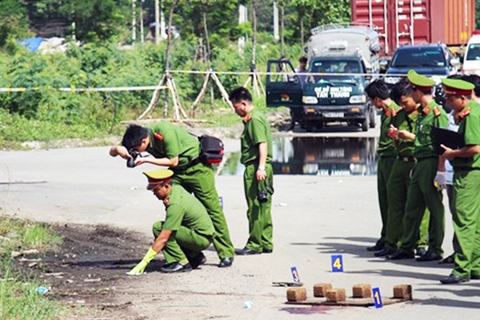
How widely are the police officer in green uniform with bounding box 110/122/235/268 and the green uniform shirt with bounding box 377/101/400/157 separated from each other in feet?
6.36

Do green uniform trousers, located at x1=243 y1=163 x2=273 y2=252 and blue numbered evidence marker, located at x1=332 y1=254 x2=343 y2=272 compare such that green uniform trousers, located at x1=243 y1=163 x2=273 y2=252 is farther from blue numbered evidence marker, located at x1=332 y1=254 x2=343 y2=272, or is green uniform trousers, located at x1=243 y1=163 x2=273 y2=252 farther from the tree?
the tree

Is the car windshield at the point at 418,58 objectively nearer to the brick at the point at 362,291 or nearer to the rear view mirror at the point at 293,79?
the rear view mirror at the point at 293,79

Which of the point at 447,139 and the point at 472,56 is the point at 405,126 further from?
the point at 472,56

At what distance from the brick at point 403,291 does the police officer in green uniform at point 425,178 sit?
181cm

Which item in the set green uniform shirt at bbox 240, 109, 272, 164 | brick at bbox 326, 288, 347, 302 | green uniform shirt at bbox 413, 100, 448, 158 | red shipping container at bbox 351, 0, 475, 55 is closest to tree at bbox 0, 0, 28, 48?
red shipping container at bbox 351, 0, 475, 55

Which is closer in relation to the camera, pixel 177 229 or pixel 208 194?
pixel 177 229

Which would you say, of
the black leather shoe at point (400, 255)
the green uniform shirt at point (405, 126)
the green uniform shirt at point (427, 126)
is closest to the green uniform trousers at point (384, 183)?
the green uniform shirt at point (405, 126)

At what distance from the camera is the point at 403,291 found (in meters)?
9.85

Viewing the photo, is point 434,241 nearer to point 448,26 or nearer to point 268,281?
point 268,281

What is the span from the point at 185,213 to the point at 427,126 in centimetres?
258

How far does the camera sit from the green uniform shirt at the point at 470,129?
10635 millimetres

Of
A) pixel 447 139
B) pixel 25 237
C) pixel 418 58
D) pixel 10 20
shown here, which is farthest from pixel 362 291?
pixel 10 20

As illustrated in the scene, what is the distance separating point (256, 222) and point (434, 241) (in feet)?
6.68

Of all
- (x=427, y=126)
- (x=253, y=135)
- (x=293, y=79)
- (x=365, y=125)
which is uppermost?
(x=427, y=126)
